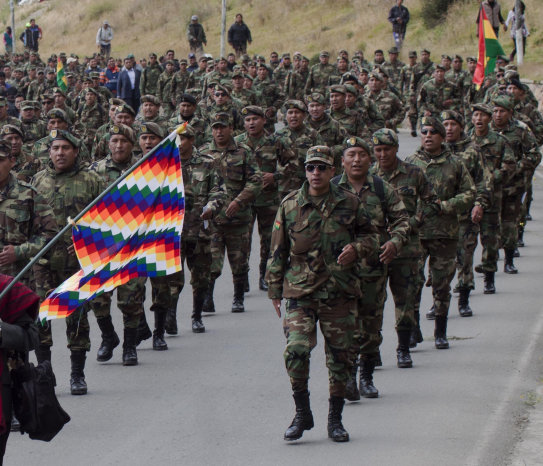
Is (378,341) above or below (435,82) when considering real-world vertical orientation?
below

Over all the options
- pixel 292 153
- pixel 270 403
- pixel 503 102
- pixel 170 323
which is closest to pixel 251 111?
pixel 292 153

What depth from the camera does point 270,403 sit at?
30.3 ft

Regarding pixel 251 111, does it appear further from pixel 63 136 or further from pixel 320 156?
pixel 320 156

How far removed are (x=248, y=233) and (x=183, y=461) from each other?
17.6 feet

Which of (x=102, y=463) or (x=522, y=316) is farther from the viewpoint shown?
(x=522, y=316)

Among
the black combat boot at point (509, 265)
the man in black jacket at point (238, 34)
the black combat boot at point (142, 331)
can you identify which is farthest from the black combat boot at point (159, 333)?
the man in black jacket at point (238, 34)

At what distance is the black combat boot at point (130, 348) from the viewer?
34.6 ft

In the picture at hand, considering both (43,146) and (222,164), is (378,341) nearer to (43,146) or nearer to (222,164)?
(222,164)

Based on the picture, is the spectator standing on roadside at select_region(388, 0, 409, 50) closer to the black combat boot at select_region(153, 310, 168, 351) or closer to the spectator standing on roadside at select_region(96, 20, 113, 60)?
the spectator standing on roadside at select_region(96, 20, 113, 60)

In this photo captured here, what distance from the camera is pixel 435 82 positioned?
25.5 m

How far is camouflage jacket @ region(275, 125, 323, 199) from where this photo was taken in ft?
47.2

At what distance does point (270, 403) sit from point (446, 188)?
2.95m

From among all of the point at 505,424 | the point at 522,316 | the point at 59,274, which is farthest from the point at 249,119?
the point at 505,424

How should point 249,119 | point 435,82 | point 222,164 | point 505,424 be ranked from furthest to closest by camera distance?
point 435,82 < point 249,119 < point 222,164 < point 505,424
